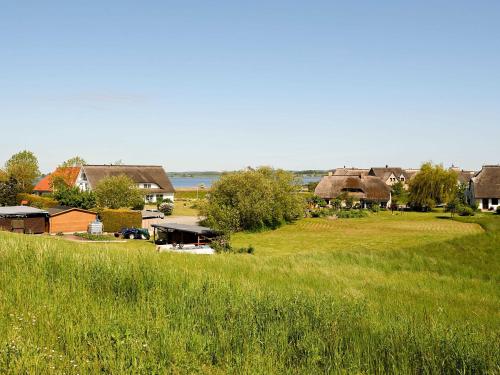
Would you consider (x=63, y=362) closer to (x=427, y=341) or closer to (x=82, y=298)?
(x=82, y=298)

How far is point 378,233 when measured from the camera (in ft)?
157

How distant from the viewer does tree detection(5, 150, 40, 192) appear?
270 feet

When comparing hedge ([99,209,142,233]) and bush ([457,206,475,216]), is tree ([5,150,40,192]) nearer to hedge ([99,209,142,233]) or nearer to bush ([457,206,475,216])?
hedge ([99,209,142,233])

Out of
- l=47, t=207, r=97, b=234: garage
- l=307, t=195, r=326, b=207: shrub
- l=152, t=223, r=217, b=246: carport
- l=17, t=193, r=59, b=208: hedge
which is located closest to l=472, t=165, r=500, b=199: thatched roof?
l=307, t=195, r=326, b=207: shrub

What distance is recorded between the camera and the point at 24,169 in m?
83.6

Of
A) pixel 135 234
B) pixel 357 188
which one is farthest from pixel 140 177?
pixel 135 234

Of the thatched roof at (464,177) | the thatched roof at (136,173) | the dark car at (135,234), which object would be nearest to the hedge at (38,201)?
the dark car at (135,234)

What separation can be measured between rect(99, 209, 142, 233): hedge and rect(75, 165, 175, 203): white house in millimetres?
33160

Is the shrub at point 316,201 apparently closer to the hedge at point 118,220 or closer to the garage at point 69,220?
the hedge at point 118,220

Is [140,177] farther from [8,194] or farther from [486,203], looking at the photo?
[486,203]

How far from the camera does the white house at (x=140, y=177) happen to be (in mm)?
84750

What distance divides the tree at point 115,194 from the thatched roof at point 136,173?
22.2 m

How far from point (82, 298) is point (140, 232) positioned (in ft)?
130

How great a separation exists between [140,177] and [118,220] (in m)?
40.1
